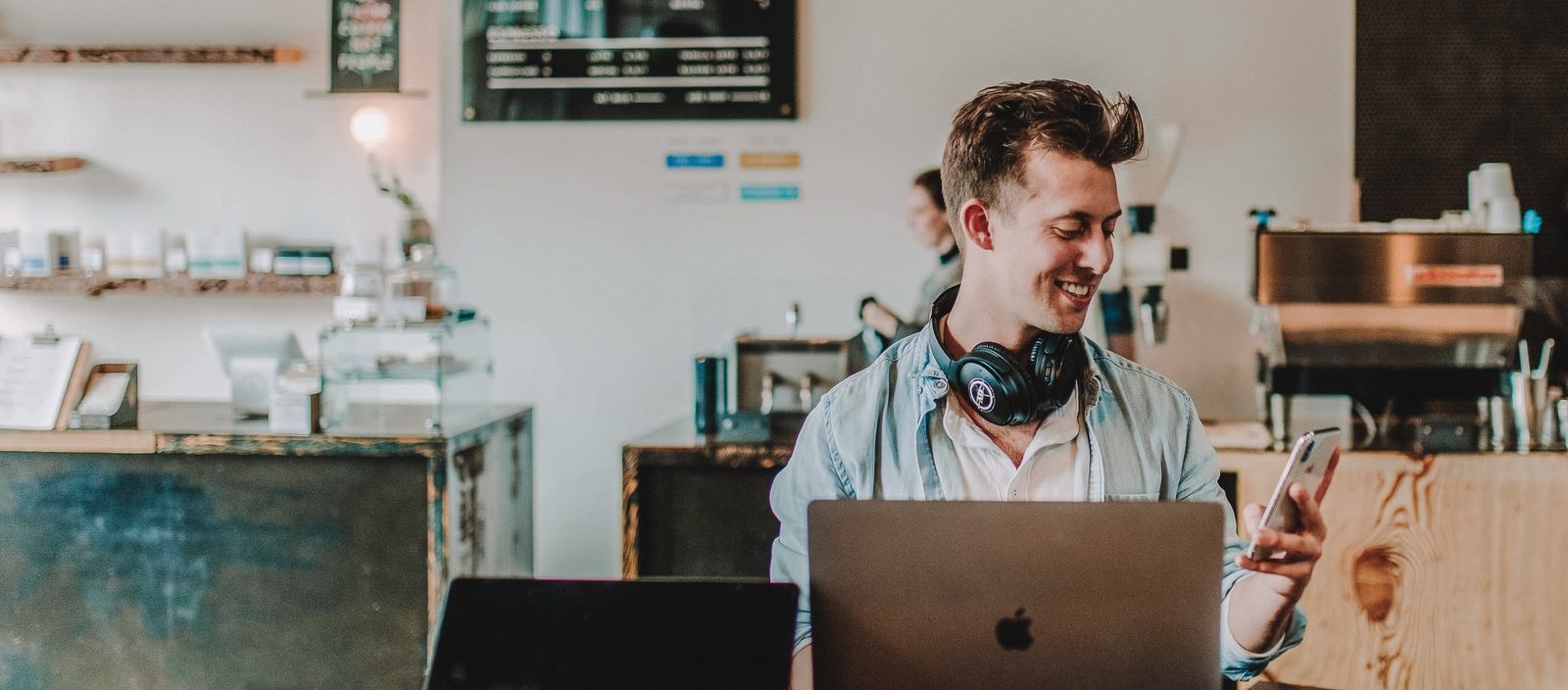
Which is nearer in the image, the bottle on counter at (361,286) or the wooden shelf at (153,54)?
the bottle on counter at (361,286)

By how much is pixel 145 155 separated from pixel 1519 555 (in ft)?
16.0

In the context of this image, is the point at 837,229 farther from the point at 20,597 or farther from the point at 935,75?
the point at 20,597

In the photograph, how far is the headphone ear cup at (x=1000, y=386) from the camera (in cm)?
122

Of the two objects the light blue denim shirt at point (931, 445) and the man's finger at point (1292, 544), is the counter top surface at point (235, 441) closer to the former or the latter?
the light blue denim shirt at point (931, 445)

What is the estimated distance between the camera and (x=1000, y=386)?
4.01 ft

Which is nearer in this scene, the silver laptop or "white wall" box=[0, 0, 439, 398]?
the silver laptop

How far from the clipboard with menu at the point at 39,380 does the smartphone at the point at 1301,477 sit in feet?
9.26

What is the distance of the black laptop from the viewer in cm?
81

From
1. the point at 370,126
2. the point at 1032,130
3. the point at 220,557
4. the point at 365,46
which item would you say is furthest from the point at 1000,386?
the point at 370,126

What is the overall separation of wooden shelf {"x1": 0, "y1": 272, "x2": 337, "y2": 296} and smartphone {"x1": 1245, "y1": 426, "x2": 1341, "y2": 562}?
156 inches

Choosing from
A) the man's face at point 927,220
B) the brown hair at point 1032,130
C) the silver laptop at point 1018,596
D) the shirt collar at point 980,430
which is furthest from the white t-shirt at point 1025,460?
the man's face at point 927,220

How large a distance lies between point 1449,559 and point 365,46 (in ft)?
12.5

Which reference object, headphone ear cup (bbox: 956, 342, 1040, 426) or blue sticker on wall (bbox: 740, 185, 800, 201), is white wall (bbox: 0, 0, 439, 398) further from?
headphone ear cup (bbox: 956, 342, 1040, 426)

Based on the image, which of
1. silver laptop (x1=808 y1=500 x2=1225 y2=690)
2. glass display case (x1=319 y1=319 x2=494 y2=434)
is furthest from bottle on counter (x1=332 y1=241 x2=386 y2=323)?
silver laptop (x1=808 y1=500 x2=1225 y2=690)
